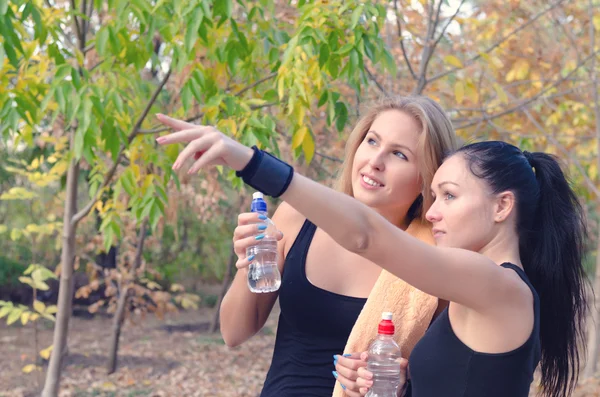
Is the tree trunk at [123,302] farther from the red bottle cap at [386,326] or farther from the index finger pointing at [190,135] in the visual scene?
the index finger pointing at [190,135]

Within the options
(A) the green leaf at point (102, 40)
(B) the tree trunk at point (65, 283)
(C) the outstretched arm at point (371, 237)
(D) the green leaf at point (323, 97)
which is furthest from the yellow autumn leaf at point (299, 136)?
(C) the outstretched arm at point (371, 237)

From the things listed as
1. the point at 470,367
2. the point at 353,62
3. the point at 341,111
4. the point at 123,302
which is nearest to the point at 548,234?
the point at 470,367

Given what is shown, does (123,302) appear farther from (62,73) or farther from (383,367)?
(383,367)

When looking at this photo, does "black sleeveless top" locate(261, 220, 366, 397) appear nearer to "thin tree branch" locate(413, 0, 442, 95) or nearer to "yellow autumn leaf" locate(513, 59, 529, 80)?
"thin tree branch" locate(413, 0, 442, 95)

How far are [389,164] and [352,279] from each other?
0.42m

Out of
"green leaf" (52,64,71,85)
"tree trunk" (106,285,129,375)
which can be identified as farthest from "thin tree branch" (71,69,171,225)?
"tree trunk" (106,285,129,375)

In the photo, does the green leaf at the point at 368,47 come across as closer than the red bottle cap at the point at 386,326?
No

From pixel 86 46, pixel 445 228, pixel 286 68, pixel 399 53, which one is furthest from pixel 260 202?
pixel 399 53

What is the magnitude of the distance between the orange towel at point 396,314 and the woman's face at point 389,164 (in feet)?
0.81

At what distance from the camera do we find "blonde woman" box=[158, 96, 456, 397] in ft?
7.42

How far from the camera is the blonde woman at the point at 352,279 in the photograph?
89.0 inches

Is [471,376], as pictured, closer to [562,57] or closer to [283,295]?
[283,295]

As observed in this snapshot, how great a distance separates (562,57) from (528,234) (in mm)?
6324

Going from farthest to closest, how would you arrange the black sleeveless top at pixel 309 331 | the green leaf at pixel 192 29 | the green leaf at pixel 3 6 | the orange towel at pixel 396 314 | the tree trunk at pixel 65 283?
the tree trunk at pixel 65 283
the green leaf at pixel 192 29
the green leaf at pixel 3 6
the black sleeveless top at pixel 309 331
the orange towel at pixel 396 314
